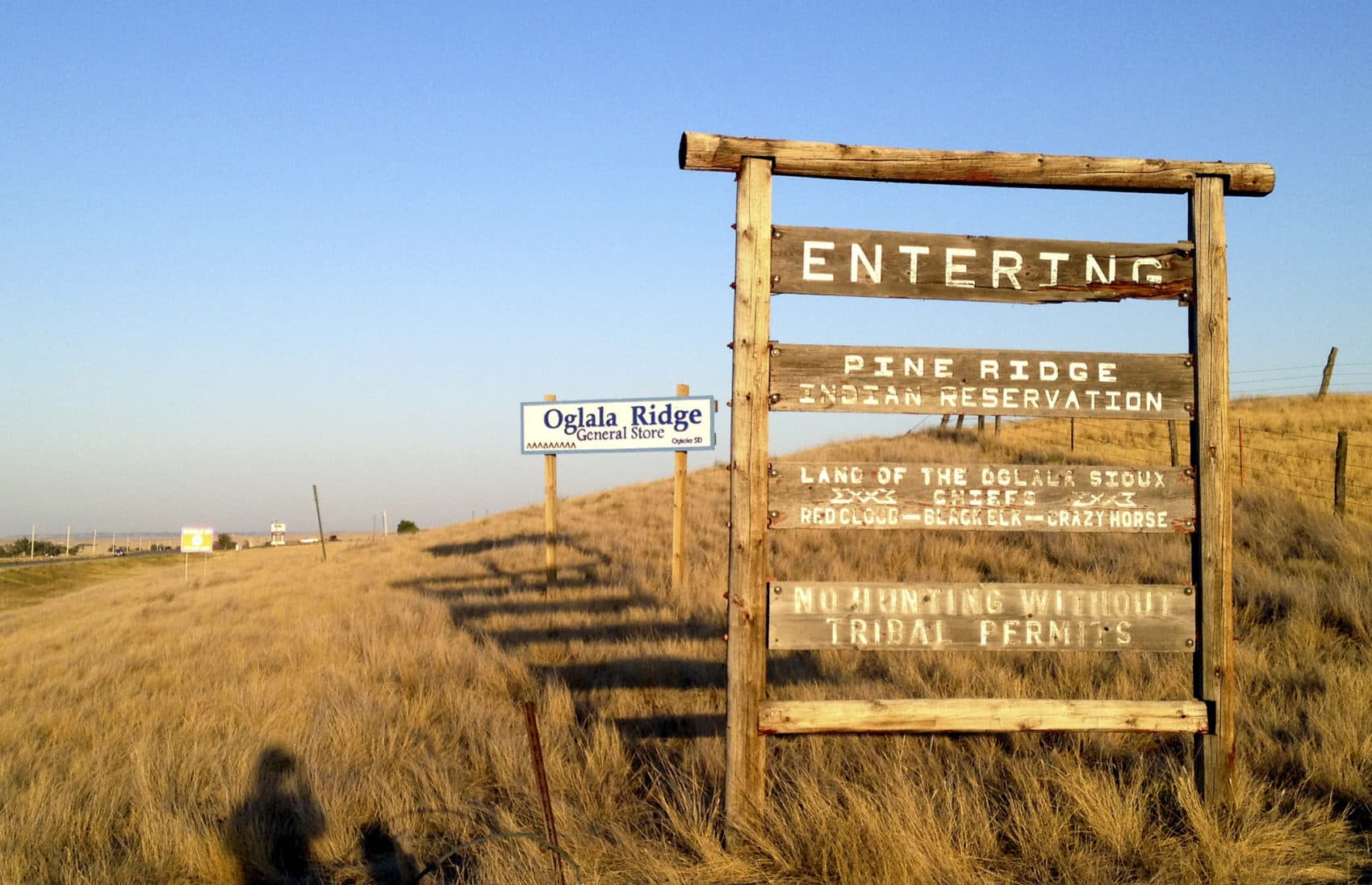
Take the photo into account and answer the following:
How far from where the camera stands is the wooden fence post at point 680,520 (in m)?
12.6

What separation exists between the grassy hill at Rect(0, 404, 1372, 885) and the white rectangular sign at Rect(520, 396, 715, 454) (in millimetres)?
3057

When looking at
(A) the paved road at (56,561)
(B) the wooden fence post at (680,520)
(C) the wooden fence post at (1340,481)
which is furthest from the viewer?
(A) the paved road at (56,561)

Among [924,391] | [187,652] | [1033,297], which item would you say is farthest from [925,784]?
[187,652]

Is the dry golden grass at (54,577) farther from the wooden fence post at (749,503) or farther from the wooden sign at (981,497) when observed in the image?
the wooden sign at (981,497)

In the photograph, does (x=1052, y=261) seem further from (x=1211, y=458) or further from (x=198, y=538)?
(x=198, y=538)

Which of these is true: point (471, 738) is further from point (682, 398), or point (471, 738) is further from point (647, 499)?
point (647, 499)

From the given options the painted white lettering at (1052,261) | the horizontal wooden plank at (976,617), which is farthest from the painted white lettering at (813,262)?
the horizontal wooden plank at (976,617)

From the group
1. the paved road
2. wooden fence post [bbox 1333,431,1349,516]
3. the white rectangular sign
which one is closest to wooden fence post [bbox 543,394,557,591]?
the white rectangular sign

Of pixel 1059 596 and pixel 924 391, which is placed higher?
pixel 924 391

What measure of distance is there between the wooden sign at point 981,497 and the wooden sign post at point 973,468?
11mm

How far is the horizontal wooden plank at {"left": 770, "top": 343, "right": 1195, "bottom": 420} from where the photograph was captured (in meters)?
4.47

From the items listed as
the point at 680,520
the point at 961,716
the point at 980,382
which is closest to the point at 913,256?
the point at 980,382

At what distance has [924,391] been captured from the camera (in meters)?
4.54

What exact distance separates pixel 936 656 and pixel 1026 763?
268cm
